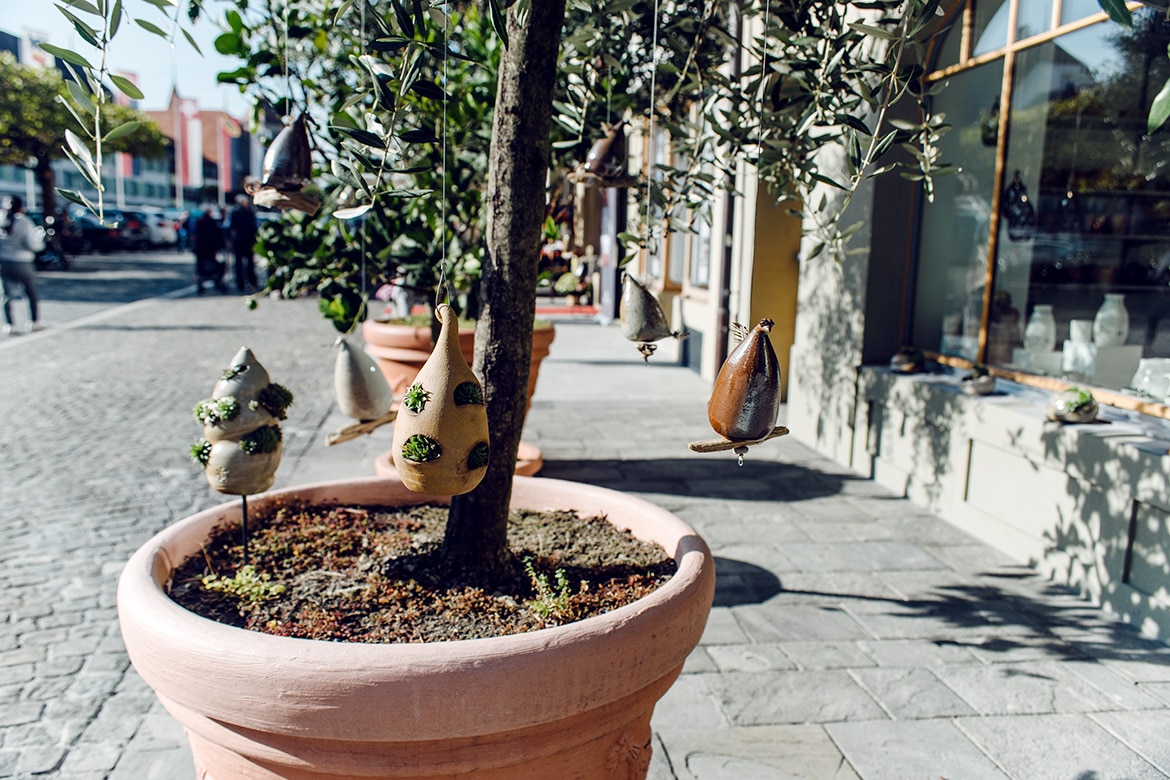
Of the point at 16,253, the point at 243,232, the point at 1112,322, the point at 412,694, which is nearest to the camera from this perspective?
the point at 412,694

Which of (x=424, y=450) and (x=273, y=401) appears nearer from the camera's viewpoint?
(x=424, y=450)

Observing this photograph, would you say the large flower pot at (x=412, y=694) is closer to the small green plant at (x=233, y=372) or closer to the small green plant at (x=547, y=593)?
the small green plant at (x=547, y=593)

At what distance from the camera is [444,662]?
1.66m

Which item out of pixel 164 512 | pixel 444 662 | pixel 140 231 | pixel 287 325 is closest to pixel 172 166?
pixel 140 231

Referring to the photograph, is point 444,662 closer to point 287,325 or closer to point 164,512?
point 164,512

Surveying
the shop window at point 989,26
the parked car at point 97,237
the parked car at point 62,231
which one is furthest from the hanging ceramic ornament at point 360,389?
the parked car at point 97,237

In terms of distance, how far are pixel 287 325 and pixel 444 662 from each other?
13.0m

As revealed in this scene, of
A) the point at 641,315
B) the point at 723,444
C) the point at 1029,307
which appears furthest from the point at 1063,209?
the point at 723,444

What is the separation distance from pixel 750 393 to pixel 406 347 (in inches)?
163

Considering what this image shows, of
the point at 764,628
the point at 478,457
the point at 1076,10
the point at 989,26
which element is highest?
the point at 989,26

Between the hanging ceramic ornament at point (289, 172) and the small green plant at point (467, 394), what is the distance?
30.3 inches

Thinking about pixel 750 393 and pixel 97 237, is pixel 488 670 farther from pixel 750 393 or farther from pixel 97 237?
pixel 97 237

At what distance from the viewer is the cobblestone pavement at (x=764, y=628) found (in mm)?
2678

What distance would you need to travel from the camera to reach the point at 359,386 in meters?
2.47
